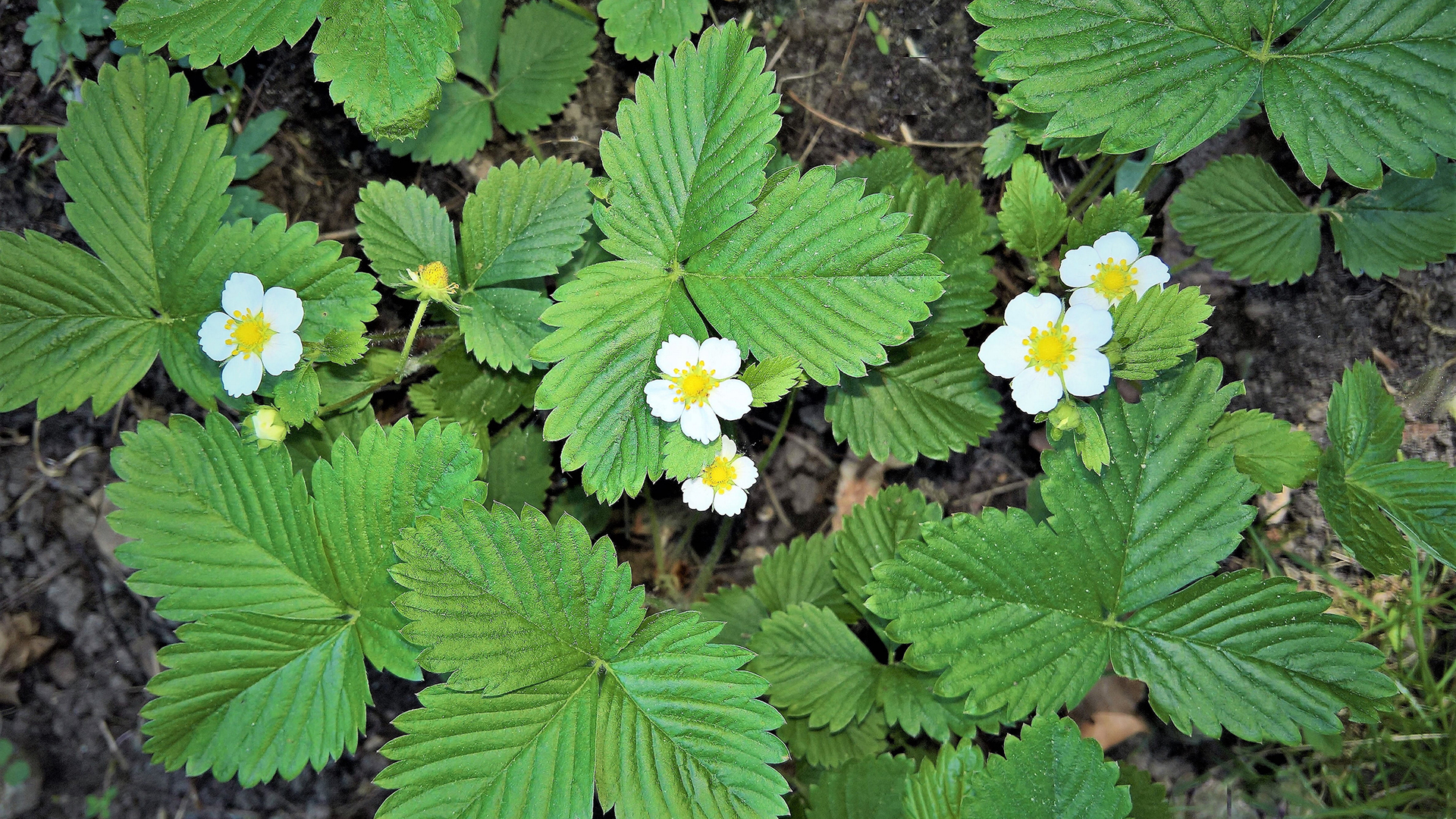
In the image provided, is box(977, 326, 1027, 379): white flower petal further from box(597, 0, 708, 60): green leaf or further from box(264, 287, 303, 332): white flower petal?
box(264, 287, 303, 332): white flower petal

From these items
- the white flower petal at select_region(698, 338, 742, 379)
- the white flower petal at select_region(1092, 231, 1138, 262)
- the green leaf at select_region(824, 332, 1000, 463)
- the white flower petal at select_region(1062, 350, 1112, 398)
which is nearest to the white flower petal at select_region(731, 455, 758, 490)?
the green leaf at select_region(824, 332, 1000, 463)

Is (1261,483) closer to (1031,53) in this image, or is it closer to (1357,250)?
(1357,250)

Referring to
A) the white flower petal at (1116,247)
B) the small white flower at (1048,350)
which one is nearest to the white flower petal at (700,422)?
the small white flower at (1048,350)

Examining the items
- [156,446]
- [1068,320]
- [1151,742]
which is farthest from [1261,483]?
[156,446]

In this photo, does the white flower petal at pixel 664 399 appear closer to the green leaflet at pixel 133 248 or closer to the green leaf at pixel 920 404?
the green leaf at pixel 920 404

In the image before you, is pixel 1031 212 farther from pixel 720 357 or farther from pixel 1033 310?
pixel 720 357

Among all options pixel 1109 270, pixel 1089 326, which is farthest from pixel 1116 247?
pixel 1089 326
